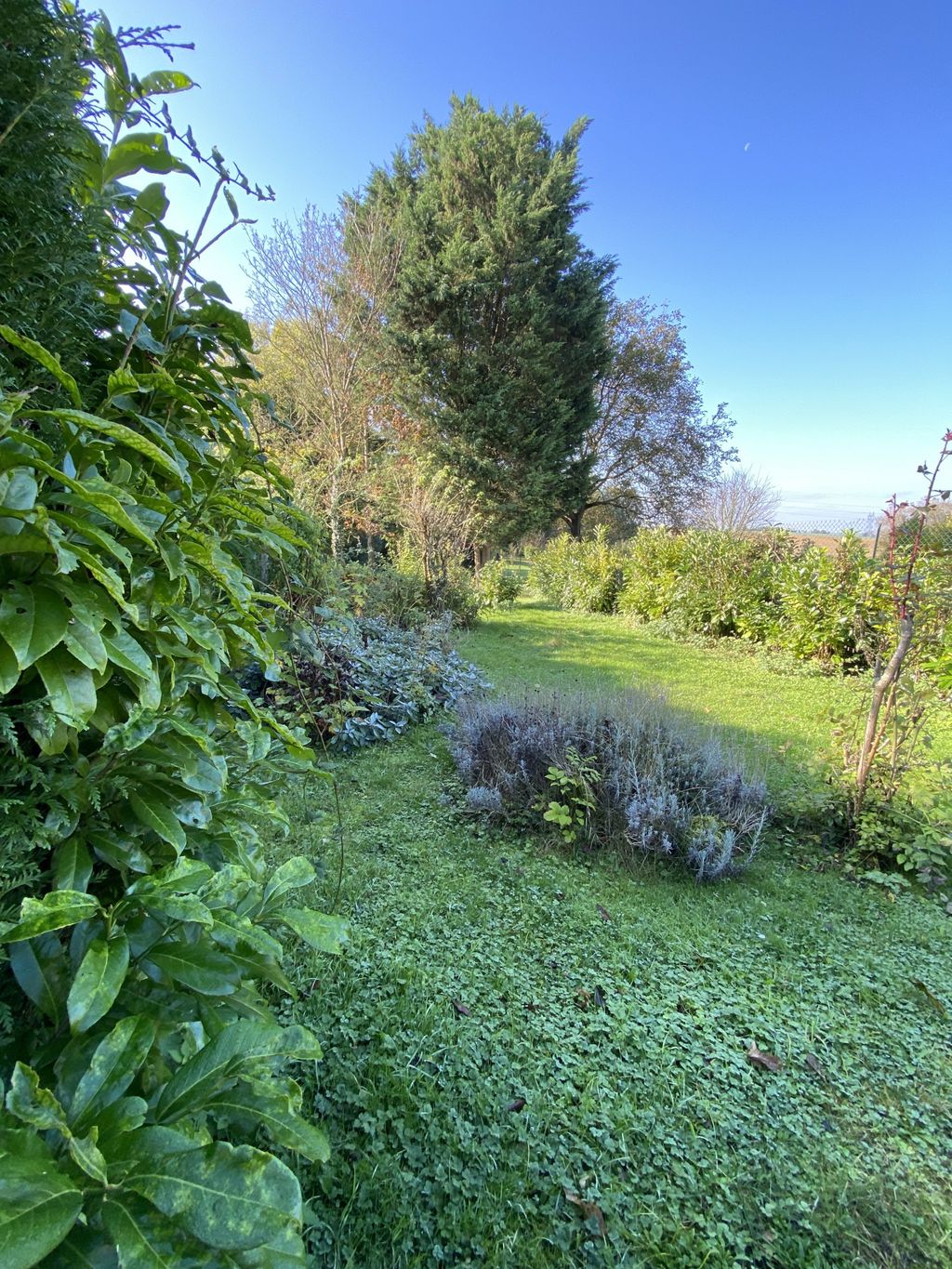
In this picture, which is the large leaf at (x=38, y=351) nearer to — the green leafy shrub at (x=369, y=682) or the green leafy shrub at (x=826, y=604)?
the green leafy shrub at (x=369, y=682)

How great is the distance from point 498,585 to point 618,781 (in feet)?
29.2

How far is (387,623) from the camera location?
5.96 metres

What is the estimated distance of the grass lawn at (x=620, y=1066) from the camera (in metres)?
1.05

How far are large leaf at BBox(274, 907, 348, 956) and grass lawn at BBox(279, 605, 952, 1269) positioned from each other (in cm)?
63

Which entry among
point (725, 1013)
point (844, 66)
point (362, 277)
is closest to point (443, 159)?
point (362, 277)

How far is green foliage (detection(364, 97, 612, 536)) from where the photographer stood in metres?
12.4

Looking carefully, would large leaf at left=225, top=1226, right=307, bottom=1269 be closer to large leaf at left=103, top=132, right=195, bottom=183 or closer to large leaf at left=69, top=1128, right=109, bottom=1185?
large leaf at left=69, top=1128, right=109, bottom=1185

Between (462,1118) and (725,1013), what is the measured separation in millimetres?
880

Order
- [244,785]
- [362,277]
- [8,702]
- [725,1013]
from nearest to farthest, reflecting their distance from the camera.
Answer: [8,702], [244,785], [725,1013], [362,277]

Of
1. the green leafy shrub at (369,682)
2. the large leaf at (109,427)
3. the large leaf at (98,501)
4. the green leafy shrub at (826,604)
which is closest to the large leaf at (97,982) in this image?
the large leaf at (98,501)

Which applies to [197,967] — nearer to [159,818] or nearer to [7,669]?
[159,818]

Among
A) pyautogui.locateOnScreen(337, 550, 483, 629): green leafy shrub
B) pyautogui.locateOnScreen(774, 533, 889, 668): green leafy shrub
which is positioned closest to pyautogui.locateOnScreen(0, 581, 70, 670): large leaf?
pyautogui.locateOnScreen(337, 550, 483, 629): green leafy shrub

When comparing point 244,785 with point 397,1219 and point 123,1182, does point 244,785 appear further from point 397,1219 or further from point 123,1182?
point 397,1219

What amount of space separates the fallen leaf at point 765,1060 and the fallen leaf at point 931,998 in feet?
2.24
